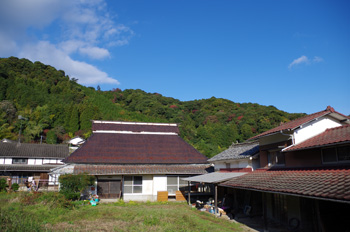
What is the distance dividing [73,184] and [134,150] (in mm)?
6707

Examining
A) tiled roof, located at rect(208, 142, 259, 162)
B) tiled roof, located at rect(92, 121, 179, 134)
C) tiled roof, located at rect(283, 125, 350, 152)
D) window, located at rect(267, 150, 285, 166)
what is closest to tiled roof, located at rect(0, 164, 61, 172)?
tiled roof, located at rect(92, 121, 179, 134)

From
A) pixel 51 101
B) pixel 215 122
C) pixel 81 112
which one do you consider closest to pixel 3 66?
pixel 51 101

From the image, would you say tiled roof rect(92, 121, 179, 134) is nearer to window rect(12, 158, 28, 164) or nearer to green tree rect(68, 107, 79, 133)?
window rect(12, 158, 28, 164)

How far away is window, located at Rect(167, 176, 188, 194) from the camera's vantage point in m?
22.0

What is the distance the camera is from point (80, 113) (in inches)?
2409

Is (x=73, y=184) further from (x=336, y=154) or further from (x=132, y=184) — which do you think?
(x=336, y=154)

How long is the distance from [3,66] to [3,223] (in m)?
79.8

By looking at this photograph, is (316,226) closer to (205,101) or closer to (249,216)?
(249,216)

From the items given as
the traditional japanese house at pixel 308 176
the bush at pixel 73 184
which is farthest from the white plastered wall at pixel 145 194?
the traditional japanese house at pixel 308 176

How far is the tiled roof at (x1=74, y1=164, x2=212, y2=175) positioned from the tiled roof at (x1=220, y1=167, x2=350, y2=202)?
32.2 feet

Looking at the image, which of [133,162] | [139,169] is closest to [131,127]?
[133,162]

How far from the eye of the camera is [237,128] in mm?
64562

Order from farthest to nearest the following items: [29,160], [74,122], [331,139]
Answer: [74,122], [29,160], [331,139]

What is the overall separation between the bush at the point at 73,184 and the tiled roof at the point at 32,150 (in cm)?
2005
